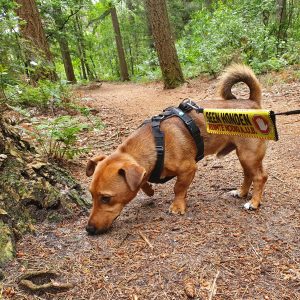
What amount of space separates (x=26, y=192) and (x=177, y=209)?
59.3 inches

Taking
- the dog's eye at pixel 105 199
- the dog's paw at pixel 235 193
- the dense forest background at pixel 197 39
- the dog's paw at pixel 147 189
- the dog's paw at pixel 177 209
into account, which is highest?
the dense forest background at pixel 197 39

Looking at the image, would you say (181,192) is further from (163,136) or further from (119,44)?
(119,44)

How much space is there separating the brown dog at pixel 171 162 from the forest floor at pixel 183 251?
18 centimetres

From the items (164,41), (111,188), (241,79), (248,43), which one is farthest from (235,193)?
(248,43)

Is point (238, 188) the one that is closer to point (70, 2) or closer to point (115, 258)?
point (115, 258)

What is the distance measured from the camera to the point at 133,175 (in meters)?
3.03

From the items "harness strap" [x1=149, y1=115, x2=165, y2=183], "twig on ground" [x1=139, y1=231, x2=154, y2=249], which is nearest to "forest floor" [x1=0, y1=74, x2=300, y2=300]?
"twig on ground" [x1=139, y1=231, x2=154, y2=249]

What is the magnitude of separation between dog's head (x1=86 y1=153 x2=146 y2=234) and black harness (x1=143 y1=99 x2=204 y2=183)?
12.9 inches

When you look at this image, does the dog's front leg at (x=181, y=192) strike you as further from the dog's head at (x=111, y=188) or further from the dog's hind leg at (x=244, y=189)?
the dog's hind leg at (x=244, y=189)

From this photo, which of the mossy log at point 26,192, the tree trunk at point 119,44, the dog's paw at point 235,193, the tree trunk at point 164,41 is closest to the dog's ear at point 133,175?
the mossy log at point 26,192

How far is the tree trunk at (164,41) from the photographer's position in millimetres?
11406

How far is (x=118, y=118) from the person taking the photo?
26.2 feet

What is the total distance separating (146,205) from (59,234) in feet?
3.73

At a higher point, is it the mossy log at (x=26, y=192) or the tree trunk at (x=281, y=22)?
the tree trunk at (x=281, y=22)
